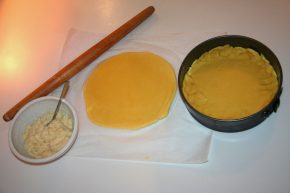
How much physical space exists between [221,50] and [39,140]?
0.48 meters

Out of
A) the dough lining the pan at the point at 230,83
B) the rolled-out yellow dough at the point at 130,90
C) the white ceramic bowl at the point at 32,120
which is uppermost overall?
the dough lining the pan at the point at 230,83

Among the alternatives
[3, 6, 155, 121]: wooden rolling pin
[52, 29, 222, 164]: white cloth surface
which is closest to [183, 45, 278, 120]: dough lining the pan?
[52, 29, 222, 164]: white cloth surface

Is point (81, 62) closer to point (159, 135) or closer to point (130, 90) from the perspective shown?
point (130, 90)

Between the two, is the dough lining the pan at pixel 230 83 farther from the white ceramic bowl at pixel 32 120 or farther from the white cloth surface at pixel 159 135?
the white ceramic bowl at pixel 32 120

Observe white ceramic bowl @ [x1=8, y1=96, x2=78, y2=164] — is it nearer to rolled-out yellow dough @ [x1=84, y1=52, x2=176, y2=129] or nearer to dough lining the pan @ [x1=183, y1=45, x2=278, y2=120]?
rolled-out yellow dough @ [x1=84, y1=52, x2=176, y2=129]

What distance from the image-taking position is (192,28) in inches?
35.2

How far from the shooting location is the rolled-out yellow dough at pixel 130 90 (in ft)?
2.55

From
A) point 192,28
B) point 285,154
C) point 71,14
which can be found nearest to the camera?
point 285,154

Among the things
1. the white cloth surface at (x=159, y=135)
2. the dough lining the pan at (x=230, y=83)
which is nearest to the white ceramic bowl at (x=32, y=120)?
the white cloth surface at (x=159, y=135)

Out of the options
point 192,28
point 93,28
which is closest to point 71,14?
point 93,28

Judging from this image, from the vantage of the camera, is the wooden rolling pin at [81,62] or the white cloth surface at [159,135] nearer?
the white cloth surface at [159,135]

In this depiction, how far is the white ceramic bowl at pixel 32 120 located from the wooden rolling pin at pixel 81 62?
0.04m

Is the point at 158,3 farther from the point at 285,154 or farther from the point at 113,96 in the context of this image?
the point at 285,154

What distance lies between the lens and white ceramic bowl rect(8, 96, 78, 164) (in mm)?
713
